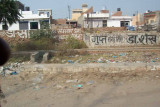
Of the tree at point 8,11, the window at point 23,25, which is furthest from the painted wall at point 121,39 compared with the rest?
the window at point 23,25

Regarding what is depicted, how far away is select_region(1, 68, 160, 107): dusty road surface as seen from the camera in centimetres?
387

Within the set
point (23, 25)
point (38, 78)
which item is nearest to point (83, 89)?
point (38, 78)

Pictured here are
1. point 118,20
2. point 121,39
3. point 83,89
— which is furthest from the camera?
point 118,20

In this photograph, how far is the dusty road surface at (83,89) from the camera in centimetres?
387

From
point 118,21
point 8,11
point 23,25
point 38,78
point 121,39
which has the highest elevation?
point 118,21

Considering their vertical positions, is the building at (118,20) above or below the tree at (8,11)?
above

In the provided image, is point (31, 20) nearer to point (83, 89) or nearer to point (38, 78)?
point (38, 78)

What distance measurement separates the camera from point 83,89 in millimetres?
4652

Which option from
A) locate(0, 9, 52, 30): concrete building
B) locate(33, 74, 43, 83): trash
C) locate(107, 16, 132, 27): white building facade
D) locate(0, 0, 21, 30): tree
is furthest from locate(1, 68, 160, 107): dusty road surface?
locate(107, 16, 132, 27): white building facade

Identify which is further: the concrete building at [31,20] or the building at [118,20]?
the building at [118,20]

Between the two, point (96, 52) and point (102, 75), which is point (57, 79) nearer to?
point (102, 75)

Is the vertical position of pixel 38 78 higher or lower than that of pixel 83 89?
higher

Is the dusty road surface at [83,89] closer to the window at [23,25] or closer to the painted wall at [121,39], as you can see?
the painted wall at [121,39]

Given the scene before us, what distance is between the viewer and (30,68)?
243 inches
